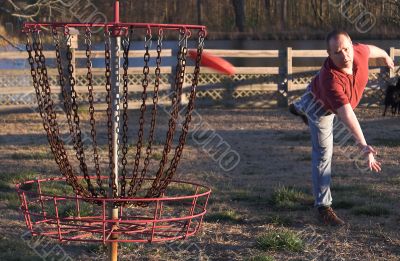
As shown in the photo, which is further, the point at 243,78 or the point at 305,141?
the point at 243,78

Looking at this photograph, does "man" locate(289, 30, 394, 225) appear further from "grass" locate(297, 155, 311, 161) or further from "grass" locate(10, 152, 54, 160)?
"grass" locate(10, 152, 54, 160)

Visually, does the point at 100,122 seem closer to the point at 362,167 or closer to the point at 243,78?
the point at 243,78

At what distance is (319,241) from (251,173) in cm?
352

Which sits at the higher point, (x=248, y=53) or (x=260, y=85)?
(x=248, y=53)

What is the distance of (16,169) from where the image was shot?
9.98 meters

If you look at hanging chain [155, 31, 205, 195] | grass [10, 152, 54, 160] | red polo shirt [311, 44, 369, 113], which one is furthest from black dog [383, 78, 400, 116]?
hanging chain [155, 31, 205, 195]

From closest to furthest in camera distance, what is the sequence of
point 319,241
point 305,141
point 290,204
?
point 319,241 → point 290,204 → point 305,141

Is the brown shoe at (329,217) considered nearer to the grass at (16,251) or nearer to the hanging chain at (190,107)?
the grass at (16,251)

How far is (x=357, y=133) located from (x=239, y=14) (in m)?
43.8

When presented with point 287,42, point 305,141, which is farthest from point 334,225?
point 287,42

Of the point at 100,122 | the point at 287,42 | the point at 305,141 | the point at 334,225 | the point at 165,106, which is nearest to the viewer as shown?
the point at 334,225

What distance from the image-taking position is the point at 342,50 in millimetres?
5793

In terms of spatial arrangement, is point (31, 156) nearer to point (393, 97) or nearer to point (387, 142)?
point (387, 142)

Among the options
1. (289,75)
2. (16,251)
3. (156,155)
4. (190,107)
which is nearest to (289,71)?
(289,75)
